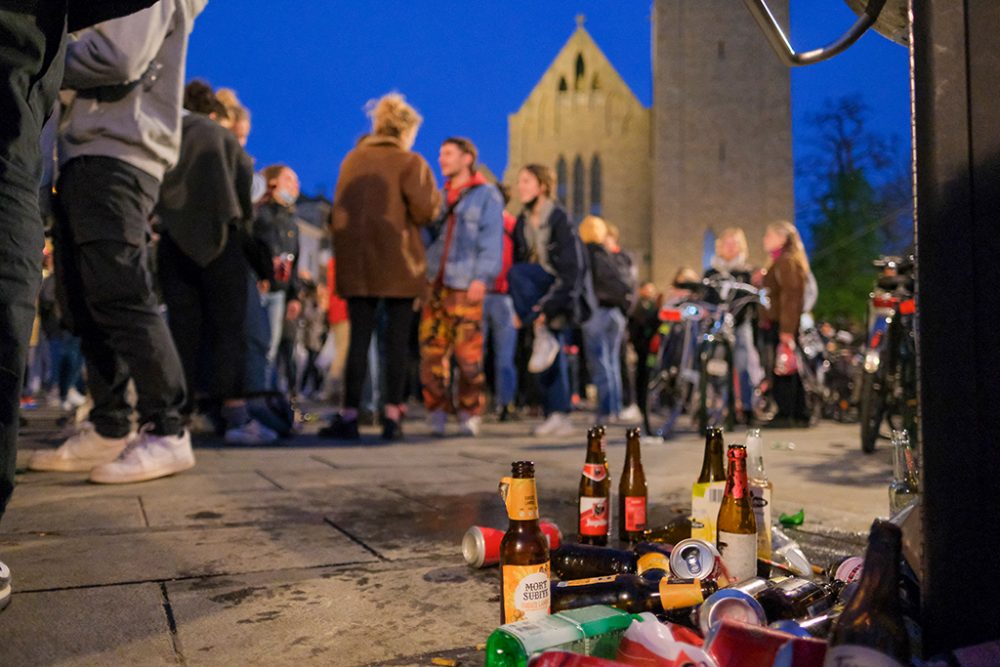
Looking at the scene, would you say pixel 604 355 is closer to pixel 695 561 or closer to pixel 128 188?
pixel 128 188

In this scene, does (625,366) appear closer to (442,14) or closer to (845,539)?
(845,539)

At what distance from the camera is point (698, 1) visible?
3641 centimetres

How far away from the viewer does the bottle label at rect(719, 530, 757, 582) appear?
6.40ft

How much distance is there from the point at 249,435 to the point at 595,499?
323cm

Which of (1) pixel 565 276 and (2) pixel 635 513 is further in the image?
(1) pixel 565 276

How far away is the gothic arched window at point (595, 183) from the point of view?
125 feet

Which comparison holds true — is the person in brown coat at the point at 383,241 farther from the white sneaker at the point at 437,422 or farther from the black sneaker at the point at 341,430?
the white sneaker at the point at 437,422

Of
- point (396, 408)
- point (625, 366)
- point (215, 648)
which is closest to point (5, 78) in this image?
point (215, 648)

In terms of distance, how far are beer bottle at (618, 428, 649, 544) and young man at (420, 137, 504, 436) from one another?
311 cm

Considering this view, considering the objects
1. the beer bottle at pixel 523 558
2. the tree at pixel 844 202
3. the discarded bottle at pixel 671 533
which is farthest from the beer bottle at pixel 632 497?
the tree at pixel 844 202

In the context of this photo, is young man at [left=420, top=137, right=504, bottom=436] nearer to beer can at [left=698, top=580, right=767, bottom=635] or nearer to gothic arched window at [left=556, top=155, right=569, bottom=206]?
beer can at [left=698, top=580, right=767, bottom=635]

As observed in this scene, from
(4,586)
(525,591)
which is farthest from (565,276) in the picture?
(4,586)

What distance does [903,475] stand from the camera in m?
1.93

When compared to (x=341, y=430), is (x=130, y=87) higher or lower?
higher
